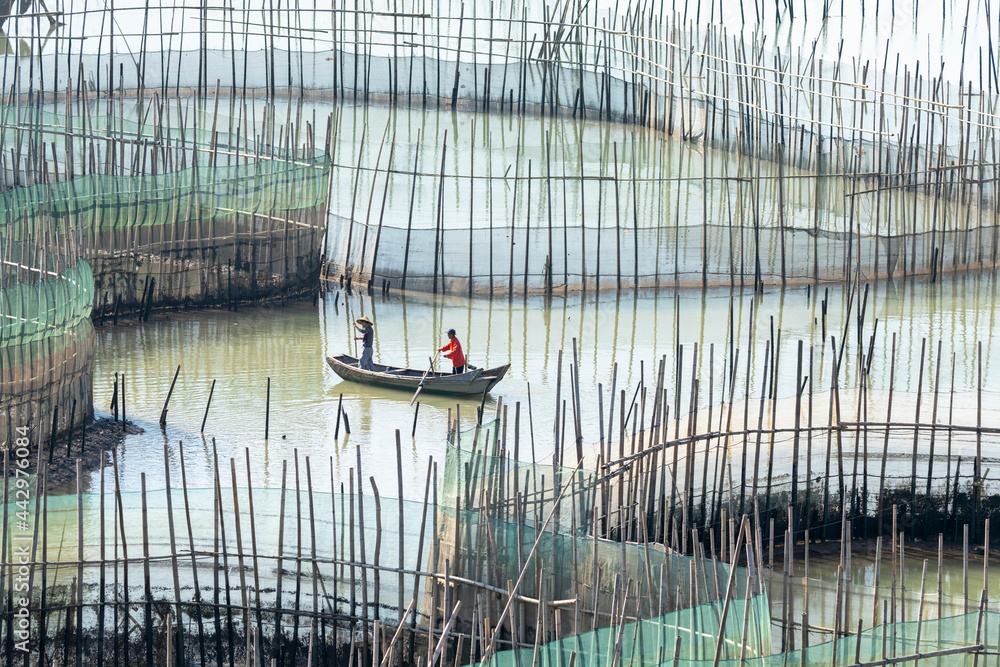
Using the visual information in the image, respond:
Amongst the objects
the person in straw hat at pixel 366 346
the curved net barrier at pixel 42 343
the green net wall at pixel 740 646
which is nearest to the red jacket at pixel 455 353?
the person in straw hat at pixel 366 346

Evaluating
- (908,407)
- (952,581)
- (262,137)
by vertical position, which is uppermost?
(262,137)

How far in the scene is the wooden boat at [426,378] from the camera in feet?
51.1

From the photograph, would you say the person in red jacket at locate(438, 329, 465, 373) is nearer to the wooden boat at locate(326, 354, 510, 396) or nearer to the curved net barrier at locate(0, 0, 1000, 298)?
the wooden boat at locate(326, 354, 510, 396)

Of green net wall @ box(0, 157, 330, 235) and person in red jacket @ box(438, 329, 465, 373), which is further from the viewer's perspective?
green net wall @ box(0, 157, 330, 235)

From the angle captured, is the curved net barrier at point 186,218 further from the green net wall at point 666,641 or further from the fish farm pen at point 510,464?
the green net wall at point 666,641

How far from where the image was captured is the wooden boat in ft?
51.1

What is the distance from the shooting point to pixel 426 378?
15.5 meters

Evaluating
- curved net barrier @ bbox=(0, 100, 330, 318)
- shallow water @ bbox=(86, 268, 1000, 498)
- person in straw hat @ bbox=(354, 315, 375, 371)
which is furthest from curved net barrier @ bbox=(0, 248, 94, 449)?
curved net barrier @ bbox=(0, 100, 330, 318)

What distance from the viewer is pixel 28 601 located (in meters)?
9.81

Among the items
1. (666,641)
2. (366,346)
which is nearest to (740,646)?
(666,641)

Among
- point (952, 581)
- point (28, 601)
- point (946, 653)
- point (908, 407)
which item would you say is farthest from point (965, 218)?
point (28, 601)

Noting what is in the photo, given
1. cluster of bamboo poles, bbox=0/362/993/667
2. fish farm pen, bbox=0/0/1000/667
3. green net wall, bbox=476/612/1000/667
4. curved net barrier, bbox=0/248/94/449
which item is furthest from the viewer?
curved net barrier, bbox=0/248/94/449

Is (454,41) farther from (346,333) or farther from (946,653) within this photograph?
(946,653)

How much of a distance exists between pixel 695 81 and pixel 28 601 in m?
22.7
